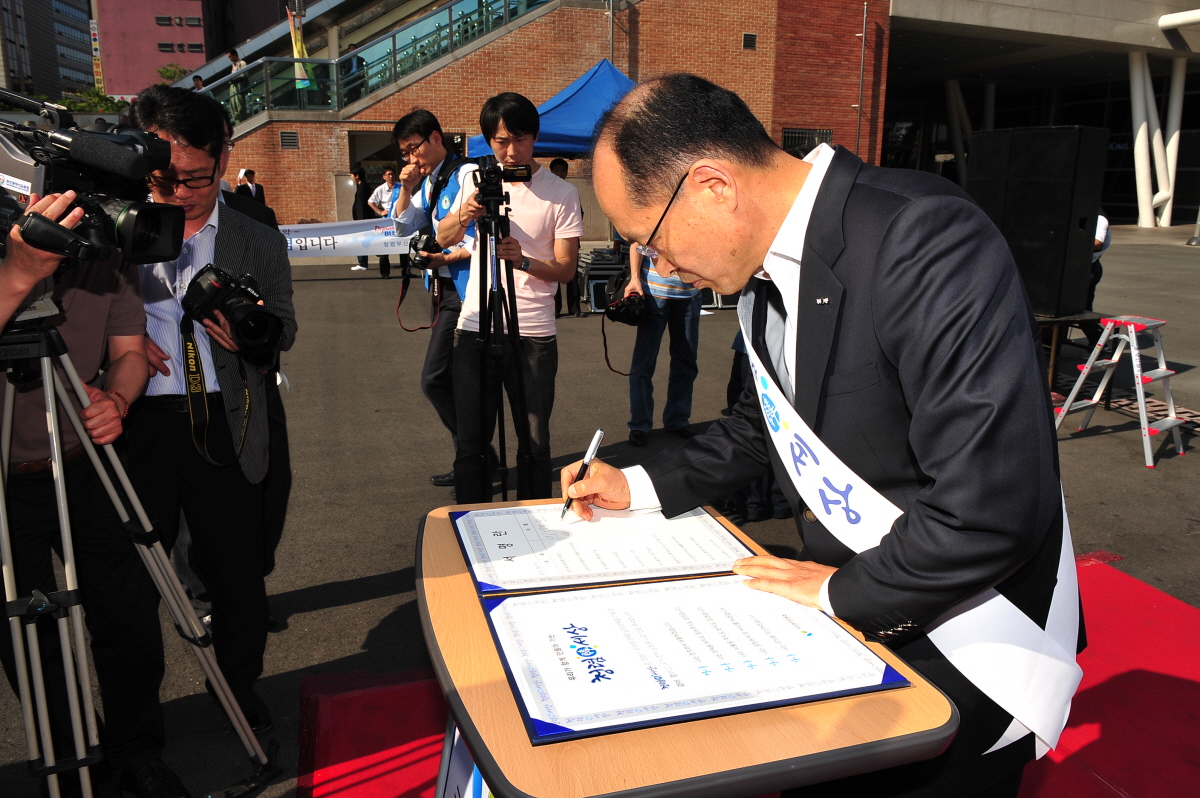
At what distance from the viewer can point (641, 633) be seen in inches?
51.7

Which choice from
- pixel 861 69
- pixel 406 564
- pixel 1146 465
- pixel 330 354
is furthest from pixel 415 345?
pixel 861 69

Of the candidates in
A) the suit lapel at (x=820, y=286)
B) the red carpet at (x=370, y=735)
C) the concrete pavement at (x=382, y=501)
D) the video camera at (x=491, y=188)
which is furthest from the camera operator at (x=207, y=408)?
the suit lapel at (x=820, y=286)

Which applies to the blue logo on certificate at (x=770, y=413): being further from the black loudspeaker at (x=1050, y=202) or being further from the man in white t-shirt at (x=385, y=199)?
the man in white t-shirt at (x=385, y=199)

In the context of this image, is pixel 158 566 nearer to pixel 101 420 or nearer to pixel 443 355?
pixel 101 420

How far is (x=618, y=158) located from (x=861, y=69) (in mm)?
24108

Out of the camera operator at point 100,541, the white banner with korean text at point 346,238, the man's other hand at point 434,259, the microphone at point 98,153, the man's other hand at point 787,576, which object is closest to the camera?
the man's other hand at point 787,576

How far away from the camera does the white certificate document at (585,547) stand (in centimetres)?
153

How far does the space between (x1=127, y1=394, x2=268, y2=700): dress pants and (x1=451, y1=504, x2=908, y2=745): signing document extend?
3.61 ft

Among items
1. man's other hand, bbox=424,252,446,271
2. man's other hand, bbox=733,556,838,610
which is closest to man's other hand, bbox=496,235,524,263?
man's other hand, bbox=424,252,446,271

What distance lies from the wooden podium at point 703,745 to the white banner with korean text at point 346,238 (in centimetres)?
1141

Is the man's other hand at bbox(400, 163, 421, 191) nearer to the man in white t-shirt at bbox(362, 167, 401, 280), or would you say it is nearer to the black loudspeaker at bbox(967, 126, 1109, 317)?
the man in white t-shirt at bbox(362, 167, 401, 280)

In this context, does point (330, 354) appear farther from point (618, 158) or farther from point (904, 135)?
point (904, 135)

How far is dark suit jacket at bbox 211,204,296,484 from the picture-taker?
7.91ft

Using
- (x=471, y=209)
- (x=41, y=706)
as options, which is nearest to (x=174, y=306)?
(x=41, y=706)
